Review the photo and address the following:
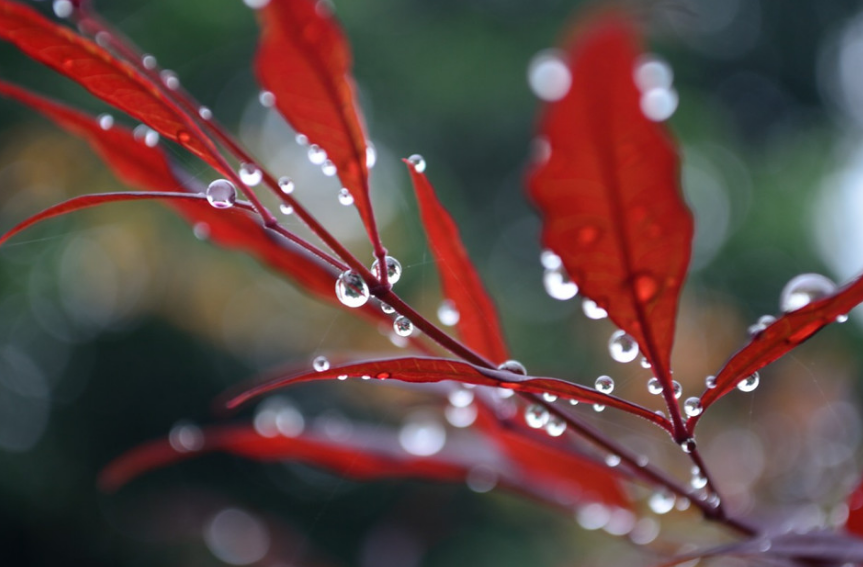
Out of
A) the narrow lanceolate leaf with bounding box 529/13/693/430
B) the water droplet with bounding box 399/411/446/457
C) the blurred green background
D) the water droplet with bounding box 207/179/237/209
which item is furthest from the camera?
the blurred green background

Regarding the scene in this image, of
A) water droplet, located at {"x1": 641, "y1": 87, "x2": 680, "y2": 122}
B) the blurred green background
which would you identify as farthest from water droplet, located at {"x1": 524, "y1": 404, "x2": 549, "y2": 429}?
the blurred green background

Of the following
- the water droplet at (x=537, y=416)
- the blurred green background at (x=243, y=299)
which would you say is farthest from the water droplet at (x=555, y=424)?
the blurred green background at (x=243, y=299)

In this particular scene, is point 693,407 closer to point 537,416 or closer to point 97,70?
point 537,416

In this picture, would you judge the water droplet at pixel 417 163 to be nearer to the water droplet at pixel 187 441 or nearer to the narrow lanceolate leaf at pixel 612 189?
the narrow lanceolate leaf at pixel 612 189

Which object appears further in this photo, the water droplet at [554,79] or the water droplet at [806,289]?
the water droplet at [806,289]

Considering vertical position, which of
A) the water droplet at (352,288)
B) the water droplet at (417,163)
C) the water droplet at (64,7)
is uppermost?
the water droplet at (64,7)

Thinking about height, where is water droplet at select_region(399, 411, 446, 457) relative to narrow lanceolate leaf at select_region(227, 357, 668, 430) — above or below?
above

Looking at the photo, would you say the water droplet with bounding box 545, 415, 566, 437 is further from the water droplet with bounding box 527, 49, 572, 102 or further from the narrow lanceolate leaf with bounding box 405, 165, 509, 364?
the water droplet with bounding box 527, 49, 572, 102
